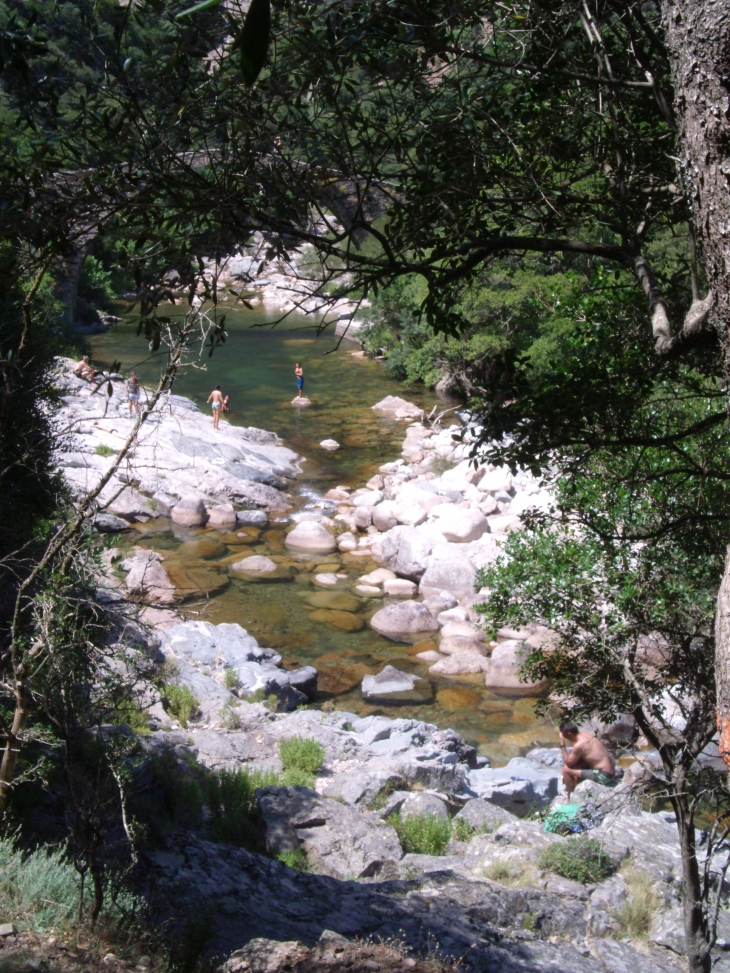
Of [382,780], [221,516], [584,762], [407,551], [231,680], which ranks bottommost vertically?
[382,780]

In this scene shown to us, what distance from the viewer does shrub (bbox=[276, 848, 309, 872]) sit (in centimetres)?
717

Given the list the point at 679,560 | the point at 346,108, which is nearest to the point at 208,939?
the point at 679,560

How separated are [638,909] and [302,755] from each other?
4.10m

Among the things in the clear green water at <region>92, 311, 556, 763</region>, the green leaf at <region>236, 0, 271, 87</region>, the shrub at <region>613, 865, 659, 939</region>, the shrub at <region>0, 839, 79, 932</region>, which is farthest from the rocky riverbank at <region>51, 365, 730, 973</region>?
the green leaf at <region>236, 0, 271, 87</region>

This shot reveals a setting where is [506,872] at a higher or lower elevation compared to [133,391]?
lower

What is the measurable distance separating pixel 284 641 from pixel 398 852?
624 cm

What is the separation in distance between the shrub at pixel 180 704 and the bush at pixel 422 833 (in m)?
3.13

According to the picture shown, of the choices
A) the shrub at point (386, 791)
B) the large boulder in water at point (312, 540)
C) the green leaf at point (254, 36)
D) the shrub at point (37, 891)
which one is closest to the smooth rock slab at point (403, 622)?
the large boulder in water at point (312, 540)

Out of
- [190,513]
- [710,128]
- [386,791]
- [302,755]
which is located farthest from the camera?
[190,513]

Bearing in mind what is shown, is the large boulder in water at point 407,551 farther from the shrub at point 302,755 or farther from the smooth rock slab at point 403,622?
the shrub at point 302,755

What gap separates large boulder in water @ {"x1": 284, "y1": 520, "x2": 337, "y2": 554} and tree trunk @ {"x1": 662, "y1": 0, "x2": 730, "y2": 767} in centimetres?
1440

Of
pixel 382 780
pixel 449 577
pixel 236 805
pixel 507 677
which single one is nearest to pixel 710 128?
pixel 236 805

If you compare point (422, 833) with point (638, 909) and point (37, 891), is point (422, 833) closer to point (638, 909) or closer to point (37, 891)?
point (638, 909)

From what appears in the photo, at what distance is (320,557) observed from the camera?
1650 centimetres
